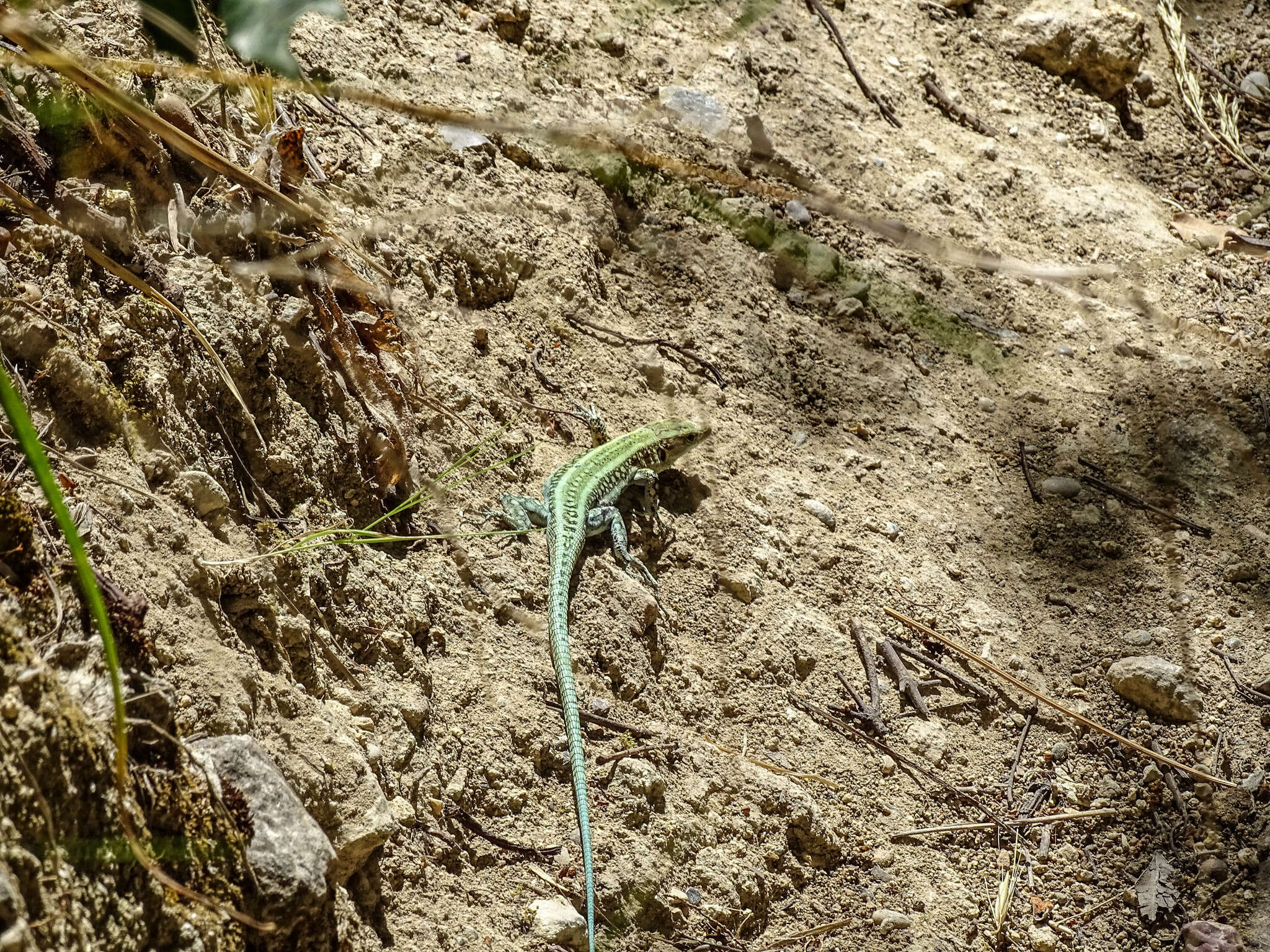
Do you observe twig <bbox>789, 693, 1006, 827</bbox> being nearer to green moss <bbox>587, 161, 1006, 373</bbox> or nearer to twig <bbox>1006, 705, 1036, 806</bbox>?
twig <bbox>1006, 705, 1036, 806</bbox>

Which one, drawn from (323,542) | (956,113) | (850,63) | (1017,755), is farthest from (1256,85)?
(323,542)

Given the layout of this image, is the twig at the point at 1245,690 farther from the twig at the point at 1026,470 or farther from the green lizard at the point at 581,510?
the green lizard at the point at 581,510

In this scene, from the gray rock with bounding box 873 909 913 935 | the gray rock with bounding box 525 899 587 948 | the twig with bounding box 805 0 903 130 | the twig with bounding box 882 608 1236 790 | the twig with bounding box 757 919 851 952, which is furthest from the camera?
the twig with bounding box 805 0 903 130

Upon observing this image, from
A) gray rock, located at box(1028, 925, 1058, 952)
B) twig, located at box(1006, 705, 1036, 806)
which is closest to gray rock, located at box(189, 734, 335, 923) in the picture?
gray rock, located at box(1028, 925, 1058, 952)

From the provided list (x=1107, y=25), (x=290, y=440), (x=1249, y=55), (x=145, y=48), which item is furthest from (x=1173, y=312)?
(x=145, y=48)

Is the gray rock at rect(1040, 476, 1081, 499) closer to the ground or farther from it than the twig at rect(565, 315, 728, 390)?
farther from it

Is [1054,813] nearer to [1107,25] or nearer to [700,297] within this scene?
[700,297]
